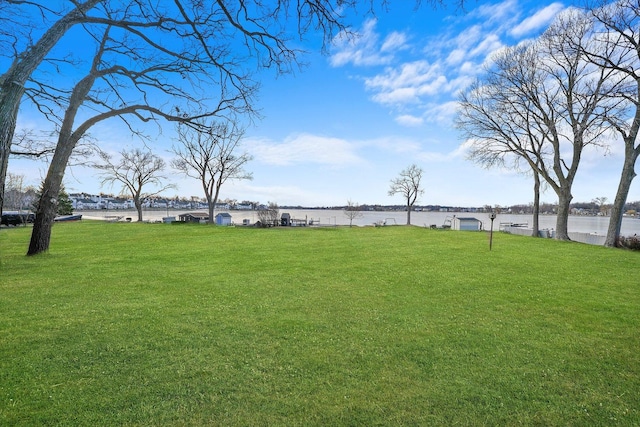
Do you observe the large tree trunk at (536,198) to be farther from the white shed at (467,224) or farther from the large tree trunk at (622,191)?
the white shed at (467,224)

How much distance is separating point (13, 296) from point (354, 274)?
7598mm

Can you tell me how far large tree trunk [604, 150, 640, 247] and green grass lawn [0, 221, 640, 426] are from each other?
11.2 m

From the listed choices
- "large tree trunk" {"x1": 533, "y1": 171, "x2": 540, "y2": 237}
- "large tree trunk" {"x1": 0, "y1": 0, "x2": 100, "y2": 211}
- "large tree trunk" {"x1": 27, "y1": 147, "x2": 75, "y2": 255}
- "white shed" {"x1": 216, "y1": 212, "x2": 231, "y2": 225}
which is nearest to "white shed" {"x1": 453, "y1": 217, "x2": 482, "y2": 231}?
"large tree trunk" {"x1": 533, "y1": 171, "x2": 540, "y2": 237}

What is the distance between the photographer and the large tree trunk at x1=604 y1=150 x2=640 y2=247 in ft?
54.4

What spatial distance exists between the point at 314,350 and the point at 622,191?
20720mm

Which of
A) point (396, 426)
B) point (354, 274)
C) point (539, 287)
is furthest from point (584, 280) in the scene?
point (396, 426)

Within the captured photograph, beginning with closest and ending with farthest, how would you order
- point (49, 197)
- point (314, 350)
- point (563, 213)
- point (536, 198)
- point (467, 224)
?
point (314, 350) < point (49, 197) < point (563, 213) < point (536, 198) < point (467, 224)

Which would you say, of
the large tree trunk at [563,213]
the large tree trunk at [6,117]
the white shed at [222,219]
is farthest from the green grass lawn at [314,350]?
the white shed at [222,219]

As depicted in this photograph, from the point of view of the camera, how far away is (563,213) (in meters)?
20.2

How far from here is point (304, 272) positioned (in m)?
9.15

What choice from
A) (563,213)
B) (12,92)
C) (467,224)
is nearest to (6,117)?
(12,92)

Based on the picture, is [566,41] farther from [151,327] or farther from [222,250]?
[151,327]

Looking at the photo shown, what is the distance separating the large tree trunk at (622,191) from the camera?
16.6 meters

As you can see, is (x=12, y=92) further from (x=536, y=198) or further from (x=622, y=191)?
(x=536, y=198)
